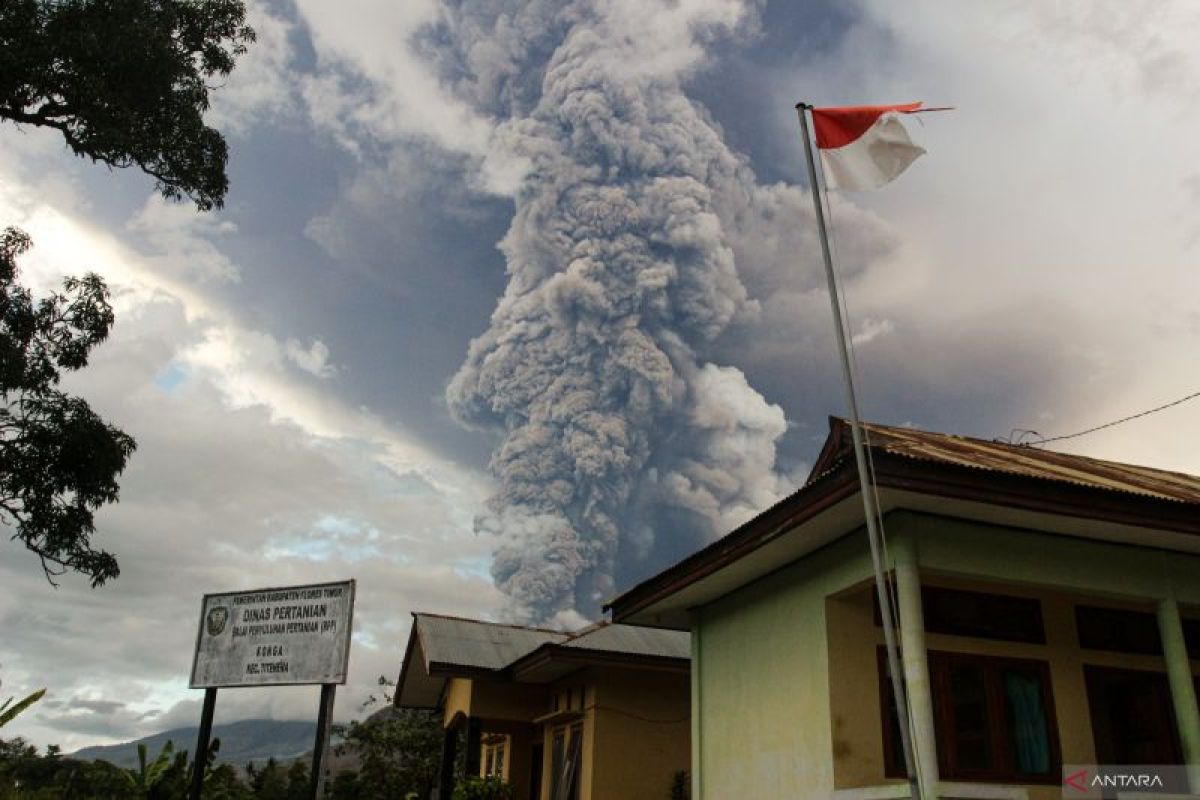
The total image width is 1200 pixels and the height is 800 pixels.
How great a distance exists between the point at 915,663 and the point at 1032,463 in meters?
3.97

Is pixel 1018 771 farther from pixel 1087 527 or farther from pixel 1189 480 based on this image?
pixel 1189 480

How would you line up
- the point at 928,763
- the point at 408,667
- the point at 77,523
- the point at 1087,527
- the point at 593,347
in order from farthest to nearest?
1. the point at 593,347
2. the point at 408,667
3. the point at 77,523
4. the point at 1087,527
5. the point at 928,763

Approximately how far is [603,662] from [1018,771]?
8.13 metres

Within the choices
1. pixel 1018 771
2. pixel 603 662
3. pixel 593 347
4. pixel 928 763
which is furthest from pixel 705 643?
pixel 593 347

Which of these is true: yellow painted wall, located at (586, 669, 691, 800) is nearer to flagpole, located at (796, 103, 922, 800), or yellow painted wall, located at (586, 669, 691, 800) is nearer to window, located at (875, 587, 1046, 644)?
window, located at (875, 587, 1046, 644)

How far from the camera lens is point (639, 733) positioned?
54.9 feet

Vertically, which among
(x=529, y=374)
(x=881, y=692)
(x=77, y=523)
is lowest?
(x=881, y=692)

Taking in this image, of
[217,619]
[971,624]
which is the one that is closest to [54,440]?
[217,619]

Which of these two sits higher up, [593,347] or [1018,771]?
[593,347]

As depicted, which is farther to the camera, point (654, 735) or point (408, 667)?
point (408, 667)

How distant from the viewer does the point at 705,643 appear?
13180 mm

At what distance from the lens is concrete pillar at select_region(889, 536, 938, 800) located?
782 centimetres

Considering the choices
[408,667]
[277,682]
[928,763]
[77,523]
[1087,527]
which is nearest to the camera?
[928,763]

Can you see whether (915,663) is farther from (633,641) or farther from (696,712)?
(633,641)
